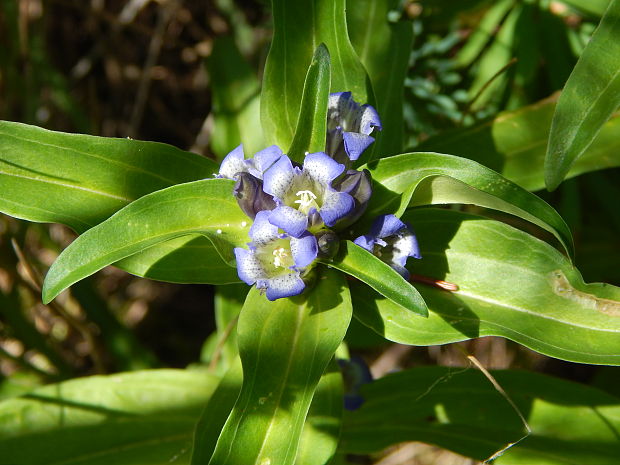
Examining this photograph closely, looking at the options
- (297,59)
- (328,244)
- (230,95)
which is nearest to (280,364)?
(328,244)

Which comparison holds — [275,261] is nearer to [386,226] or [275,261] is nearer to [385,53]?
[386,226]

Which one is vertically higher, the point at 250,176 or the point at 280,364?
the point at 250,176

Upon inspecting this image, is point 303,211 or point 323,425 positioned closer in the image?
point 303,211

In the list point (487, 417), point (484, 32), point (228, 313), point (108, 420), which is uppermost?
point (484, 32)

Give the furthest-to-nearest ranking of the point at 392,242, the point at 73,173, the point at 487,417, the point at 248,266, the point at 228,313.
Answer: the point at 228,313 < the point at 487,417 < the point at 73,173 < the point at 392,242 < the point at 248,266

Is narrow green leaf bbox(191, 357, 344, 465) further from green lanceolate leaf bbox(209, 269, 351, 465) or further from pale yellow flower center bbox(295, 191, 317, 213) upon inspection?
pale yellow flower center bbox(295, 191, 317, 213)

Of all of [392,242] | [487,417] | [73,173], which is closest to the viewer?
[392,242]

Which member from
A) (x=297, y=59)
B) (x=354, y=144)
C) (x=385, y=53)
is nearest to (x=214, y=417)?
(x=354, y=144)
